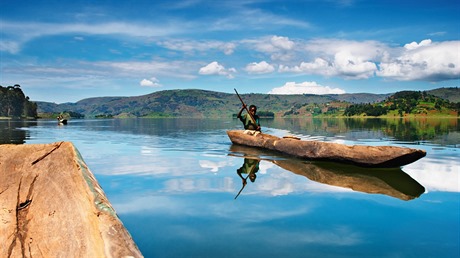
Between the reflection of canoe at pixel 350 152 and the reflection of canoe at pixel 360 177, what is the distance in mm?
340

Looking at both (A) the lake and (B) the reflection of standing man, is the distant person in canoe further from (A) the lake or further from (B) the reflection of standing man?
(A) the lake

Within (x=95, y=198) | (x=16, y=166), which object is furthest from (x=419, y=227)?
(x=16, y=166)

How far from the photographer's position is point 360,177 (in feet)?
39.6

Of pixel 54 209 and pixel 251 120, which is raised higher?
pixel 251 120

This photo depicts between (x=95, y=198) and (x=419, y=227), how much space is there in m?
6.13

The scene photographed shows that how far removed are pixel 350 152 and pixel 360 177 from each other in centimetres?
160

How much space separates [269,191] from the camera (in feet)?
32.3

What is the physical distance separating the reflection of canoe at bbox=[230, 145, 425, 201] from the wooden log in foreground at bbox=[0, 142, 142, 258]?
7.88 metres

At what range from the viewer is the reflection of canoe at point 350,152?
12000 millimetres

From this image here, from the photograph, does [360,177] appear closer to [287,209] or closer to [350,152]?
[350,152]

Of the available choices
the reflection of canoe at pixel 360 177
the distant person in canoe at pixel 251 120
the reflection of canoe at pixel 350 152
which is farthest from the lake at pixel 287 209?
the distant person in canoe at pixel 251 120

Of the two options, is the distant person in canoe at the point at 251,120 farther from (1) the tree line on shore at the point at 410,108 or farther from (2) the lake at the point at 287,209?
(1) the tree line on shore at the point at 410,108

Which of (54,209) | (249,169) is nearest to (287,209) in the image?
(54,209)

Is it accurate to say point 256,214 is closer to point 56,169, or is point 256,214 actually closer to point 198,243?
point 198,243
